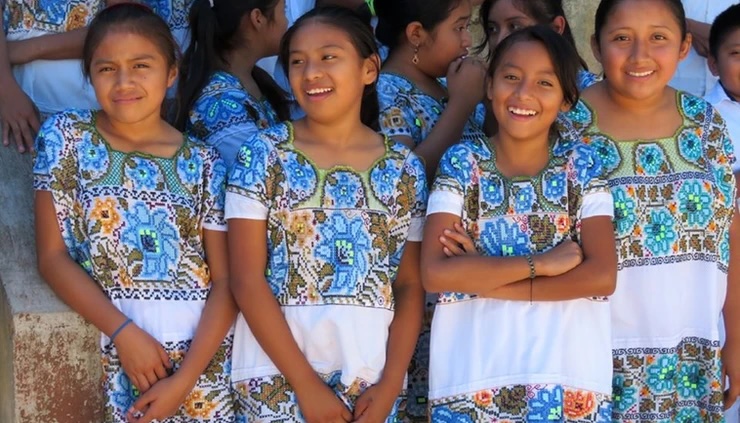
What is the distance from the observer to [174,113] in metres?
4.03

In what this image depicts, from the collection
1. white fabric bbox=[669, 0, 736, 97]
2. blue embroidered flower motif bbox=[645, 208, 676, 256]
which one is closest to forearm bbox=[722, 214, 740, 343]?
blue embroidered flower motif bbox=[645, 208, 676, 256]

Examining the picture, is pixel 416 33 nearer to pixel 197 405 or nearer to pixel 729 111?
pixel 729 111

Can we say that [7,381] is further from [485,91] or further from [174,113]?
[485,91]

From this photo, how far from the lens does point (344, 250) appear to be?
3379 millimetres

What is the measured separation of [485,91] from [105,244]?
137 centimetres

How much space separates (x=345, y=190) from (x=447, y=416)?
29.7 inches

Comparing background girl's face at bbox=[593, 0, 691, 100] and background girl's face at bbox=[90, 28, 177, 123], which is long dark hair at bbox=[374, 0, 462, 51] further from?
background girl's face at bbox=[90, 28, 177, 123]

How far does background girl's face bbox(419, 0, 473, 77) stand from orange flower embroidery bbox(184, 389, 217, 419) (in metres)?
1.50

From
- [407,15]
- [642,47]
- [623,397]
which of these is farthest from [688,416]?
[407,15]

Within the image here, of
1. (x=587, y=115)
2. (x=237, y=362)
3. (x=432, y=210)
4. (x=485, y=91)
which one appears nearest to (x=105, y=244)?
(x=237, y=362)

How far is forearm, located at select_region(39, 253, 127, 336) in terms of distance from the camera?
3.28 m

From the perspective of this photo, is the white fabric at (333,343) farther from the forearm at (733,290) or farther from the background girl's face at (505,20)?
the background girl's face at (505,20)

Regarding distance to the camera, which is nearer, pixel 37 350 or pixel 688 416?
pixel 37 350

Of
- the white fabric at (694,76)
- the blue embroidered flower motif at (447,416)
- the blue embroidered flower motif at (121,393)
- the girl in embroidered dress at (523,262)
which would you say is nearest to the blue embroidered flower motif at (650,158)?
the girl in embroidered dress at (523,262)
